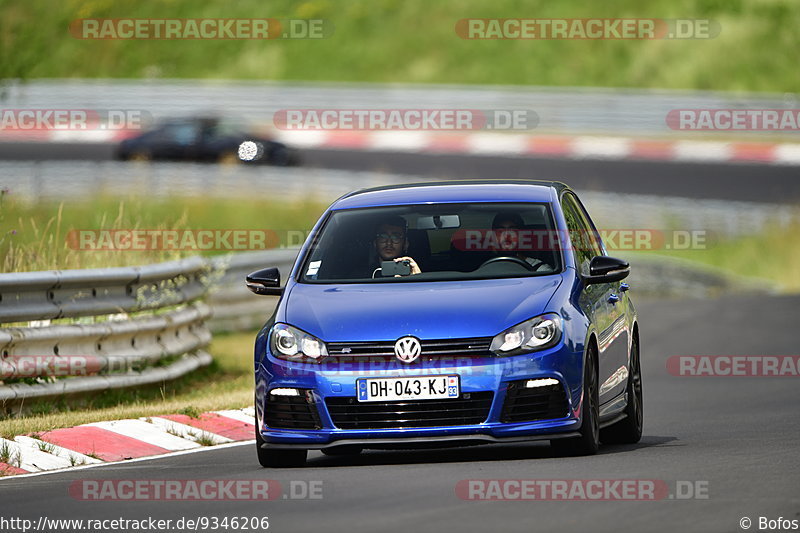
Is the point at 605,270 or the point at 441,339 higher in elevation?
the point at 605,270

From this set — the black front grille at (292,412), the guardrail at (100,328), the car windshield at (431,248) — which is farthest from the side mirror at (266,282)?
the guardrail at (100,328)

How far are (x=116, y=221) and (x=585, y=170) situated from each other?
21409mm

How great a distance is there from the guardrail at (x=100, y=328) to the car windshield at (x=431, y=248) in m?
2.96

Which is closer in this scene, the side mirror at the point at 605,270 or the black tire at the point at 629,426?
the side mirror at the point at 605,270

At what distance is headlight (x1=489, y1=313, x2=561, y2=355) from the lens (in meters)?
9.11

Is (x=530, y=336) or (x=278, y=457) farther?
(x=278, y=457)

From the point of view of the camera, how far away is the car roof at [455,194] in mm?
10516

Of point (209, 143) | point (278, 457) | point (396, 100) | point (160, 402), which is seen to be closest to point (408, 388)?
point (278, 457)

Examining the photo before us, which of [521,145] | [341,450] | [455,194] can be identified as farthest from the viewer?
[521,145]

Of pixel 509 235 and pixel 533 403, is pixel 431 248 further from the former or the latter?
pixel 533 403

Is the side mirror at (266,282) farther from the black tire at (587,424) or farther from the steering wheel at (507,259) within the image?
the black tire at (587,424)

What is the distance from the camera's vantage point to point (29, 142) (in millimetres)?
37125

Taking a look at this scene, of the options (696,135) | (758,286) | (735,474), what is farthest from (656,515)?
(696,135)

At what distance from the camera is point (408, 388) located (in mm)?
9117
